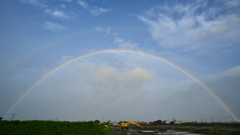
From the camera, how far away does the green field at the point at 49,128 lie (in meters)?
16.9

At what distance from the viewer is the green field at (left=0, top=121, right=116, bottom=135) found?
16.9 metres

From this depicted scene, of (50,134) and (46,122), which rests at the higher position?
(46,122)

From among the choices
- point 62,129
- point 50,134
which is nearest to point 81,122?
point 62,129

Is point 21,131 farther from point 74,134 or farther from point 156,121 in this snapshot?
point 156,121

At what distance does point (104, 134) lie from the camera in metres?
16.7

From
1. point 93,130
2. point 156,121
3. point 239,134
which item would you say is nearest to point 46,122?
point 93,130

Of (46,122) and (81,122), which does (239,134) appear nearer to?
(81,122)

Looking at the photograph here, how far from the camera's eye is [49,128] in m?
17.9

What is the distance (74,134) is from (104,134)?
3584 millimetres

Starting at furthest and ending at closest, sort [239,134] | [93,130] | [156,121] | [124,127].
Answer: [156,121] < [124,127] < [239,134] < [93,130]

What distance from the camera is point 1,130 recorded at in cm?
1741

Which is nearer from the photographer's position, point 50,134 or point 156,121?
point 50,134

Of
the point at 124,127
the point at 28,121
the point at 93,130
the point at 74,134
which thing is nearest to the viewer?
the point at 74,134

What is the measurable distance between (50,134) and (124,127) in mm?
29302
